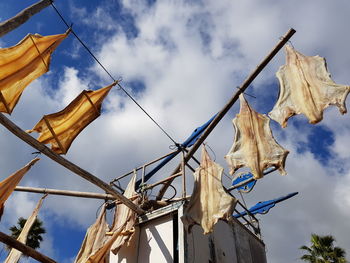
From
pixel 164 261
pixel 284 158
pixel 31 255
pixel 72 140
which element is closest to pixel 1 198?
pixel 31 255

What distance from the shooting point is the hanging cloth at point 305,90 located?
6551 mm

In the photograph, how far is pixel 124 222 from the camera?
32.1 ft

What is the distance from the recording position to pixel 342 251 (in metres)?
23.7

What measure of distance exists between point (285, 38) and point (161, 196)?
6.55m

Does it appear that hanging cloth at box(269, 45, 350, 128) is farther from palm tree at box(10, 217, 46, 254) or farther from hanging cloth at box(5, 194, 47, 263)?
palm tree at box(10, 217, 46, 254)

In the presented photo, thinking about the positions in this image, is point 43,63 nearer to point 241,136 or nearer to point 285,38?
point 241,136

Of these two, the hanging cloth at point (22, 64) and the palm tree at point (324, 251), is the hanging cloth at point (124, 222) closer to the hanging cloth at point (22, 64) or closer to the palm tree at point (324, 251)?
the hanging cloth at point (22, 64)

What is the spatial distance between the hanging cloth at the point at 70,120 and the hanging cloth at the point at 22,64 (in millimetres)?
1327

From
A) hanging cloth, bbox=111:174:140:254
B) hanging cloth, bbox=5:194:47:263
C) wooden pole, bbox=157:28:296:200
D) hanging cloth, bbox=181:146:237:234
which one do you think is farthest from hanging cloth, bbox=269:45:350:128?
hanging cloth, bbox=5:194:47:263

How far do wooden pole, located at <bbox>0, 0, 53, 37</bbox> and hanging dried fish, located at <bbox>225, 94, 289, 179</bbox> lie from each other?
5.06 metres

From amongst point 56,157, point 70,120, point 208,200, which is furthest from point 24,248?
point 208,200

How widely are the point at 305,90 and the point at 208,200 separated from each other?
11.7ft

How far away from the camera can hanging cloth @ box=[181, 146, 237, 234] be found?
7621 mm

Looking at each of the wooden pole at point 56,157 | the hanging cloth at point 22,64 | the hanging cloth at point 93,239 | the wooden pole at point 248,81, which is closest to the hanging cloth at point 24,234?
the hanging cloth at point 93,239
